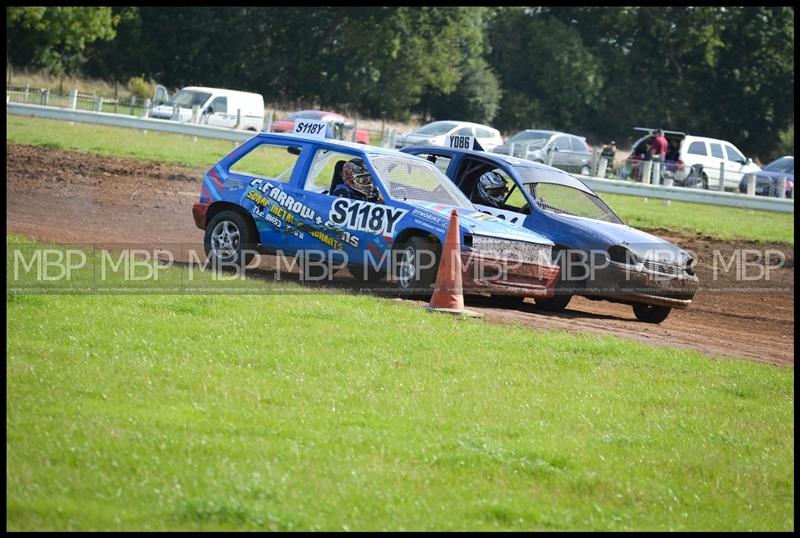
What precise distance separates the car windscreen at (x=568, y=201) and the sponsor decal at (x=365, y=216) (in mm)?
1969

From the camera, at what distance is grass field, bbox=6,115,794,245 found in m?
21.8

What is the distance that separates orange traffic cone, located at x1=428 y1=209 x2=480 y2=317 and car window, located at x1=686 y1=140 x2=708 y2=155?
26.4m

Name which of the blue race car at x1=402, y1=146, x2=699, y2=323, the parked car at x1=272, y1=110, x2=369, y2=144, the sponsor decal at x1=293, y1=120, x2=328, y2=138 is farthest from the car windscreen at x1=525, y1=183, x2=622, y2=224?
the parked car at x1=272, y1=110, x2=369, y2=144

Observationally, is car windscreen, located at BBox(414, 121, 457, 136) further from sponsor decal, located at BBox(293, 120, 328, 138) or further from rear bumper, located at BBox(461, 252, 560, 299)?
rear bumper, located at BBox(461, 252, 560, 299)

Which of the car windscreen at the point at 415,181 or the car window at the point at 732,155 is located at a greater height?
the car window at the point at 732,155

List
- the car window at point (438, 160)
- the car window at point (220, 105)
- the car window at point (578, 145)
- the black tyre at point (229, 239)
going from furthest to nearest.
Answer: the car window at point (220, 105), the car window at point (578, 145), the car window at point (438, 160), the black tyre at point (229, 239)

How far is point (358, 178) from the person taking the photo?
12609 mm

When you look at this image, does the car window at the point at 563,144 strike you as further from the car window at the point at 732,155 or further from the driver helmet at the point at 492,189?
the driver helmet at the point at 492,189

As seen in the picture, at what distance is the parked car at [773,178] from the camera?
2998 centimetres

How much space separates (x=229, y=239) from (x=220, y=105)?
28.9m

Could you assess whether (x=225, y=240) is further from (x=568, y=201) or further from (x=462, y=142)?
(x=568, y=201)

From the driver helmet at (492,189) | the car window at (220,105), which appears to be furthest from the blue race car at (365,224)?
the car window at (220,105)

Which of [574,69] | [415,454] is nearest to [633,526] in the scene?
[415,454]

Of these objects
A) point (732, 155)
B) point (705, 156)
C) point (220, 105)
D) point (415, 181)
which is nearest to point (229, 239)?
point (415, 181)
